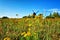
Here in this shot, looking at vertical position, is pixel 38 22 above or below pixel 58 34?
above

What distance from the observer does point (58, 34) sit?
721 centimetres

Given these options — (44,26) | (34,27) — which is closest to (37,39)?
(34,27)

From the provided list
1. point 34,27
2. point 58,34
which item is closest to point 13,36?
point 34,27

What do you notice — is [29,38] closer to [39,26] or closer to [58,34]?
[39,26]

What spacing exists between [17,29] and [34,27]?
144 cm

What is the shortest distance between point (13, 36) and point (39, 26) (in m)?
0.85

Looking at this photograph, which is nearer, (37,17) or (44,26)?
(37,17)

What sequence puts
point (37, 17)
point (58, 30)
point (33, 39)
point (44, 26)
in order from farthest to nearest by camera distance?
1. point (58, 30)
2. point (44, 26)
3. point (37, 17)
4. point (33, 39)

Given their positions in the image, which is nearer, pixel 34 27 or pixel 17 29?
pixel 34 27

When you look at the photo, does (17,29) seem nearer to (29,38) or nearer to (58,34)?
(58,34)

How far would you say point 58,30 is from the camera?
25.2ft

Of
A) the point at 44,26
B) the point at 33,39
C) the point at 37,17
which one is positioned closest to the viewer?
the point at 33,39

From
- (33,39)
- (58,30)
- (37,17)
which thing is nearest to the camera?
(33,39)

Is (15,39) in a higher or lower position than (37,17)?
lower
